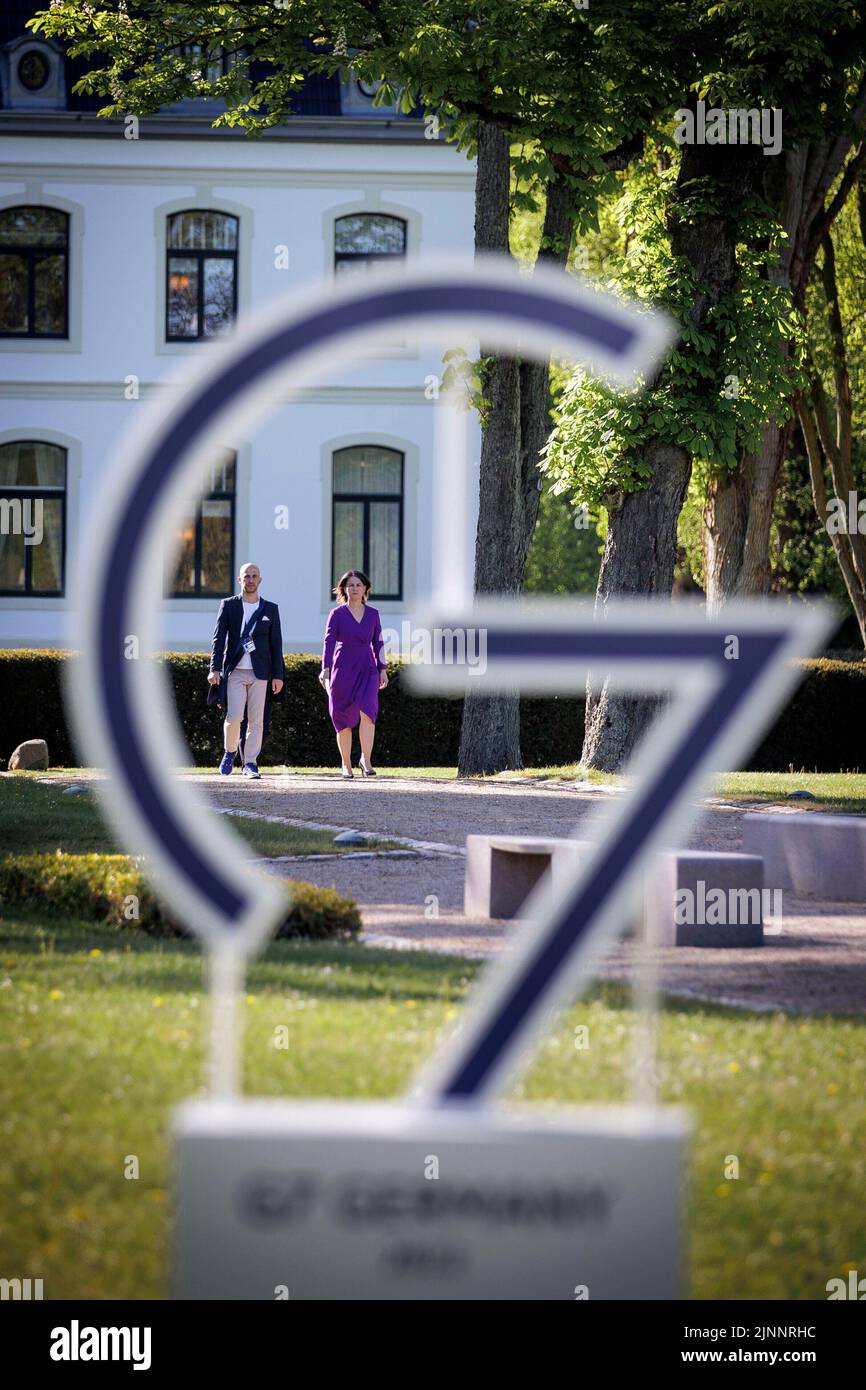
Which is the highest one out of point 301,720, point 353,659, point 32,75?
point 32,75

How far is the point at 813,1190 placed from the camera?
4668 millimetres

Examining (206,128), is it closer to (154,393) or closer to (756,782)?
(154,393)

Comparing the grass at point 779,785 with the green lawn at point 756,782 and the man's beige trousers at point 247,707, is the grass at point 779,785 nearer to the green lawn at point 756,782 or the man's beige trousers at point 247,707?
the green lawn at point 756,782

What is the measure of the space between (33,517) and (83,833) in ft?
51.8

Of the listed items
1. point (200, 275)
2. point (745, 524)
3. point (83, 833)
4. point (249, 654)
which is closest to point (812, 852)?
point (83, 833)

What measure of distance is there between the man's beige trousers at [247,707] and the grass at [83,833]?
2660 millimetres

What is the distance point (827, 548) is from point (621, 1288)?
32.5 m

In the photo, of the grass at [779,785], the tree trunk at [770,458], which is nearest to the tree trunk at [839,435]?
the tree trunk at [770,458]

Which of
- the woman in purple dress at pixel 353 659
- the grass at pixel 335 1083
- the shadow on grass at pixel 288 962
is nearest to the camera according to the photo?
the grass at pixel 335 1083

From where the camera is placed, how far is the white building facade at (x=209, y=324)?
26062mm

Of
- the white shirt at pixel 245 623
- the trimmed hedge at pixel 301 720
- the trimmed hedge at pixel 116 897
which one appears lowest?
the trimmed hedge at pixel 116 897

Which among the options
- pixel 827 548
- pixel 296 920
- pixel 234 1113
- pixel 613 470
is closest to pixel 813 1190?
pixel 234 1113

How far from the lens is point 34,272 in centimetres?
2647

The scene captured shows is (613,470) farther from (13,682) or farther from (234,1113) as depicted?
(234,1113)
